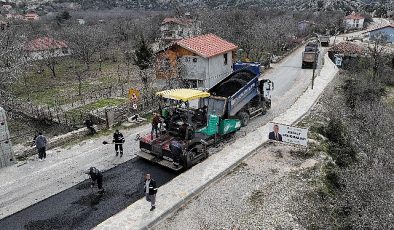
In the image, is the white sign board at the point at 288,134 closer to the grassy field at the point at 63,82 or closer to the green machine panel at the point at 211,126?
the green machine panel at the point at 211,126

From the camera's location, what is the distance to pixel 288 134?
1786cm

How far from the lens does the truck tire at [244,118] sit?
20375mm

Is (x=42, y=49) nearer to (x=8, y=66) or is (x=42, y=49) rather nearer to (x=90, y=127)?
(x=8, y=66)

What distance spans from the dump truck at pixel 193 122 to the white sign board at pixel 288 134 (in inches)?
77.1

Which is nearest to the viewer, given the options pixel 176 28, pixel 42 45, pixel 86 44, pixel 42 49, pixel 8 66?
pixel 8 66

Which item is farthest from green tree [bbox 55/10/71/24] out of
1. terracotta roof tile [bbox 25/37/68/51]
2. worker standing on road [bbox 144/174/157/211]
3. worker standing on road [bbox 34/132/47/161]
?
worker standing on road [bbox 144/174/157/211]

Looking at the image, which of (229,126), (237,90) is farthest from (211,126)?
(237,90)

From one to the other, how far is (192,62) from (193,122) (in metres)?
15.4

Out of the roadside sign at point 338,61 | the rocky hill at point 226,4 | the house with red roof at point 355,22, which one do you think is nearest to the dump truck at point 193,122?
the roadside sign at point 338,61

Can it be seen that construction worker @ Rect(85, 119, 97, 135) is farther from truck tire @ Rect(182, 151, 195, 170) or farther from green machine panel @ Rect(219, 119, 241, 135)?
green machine panel @ Rect(219, 119, 241, 135)

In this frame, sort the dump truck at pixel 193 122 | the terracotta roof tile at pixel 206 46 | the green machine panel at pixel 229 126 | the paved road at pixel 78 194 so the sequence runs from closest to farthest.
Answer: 1. the paved road at pixel 78 194
2. the dump truck at pixel 193 122
3. the green machine panel at pixel 229 126
4. the terracotta roof tile at pixel 206 46

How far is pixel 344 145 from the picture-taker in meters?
→ 19.7

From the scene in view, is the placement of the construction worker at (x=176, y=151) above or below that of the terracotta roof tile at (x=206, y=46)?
below

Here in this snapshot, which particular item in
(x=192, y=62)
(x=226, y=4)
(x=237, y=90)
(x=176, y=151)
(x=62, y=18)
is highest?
(x=226, y=4)
